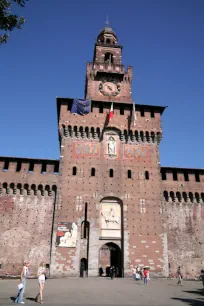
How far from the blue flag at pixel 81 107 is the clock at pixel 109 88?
10.1 ft

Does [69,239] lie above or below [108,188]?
below

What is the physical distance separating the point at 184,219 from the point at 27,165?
48.0 ft

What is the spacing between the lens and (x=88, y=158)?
80.5ft

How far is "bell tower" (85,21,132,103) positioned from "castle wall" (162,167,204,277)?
922cm

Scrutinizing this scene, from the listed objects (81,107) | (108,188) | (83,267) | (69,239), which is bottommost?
(83,267)

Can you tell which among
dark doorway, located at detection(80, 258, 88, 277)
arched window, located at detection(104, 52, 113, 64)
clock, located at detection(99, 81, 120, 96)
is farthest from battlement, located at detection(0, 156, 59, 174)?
arched window, located at detection(104, 52, 113, 64)

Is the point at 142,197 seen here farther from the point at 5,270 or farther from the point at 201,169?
the point at 5,270

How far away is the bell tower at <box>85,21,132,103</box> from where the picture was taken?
28422 mm

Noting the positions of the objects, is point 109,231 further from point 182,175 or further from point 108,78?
point 108,78

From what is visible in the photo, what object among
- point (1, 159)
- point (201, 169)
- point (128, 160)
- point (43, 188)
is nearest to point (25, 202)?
point (43, 188)

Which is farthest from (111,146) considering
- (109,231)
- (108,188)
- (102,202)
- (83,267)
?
(83,267)

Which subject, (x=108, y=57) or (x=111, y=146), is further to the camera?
(x=108, y=57)

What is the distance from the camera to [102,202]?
921 inches

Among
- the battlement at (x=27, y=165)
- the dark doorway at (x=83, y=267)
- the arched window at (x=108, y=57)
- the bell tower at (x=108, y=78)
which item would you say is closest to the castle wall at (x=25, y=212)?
the battlement at (x=27, y=165)
